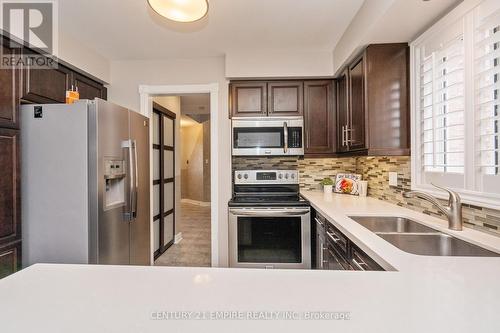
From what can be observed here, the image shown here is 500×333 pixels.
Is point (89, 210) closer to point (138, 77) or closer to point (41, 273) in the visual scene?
point (41, 273)

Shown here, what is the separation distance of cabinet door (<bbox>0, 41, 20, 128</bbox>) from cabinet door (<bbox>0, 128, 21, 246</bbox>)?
0.22 ft

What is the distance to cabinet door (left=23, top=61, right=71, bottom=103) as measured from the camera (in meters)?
1.94

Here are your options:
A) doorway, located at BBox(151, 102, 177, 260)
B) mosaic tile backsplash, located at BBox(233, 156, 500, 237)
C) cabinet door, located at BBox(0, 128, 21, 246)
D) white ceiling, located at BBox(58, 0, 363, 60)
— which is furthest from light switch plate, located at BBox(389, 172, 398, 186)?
cabinet door, located at BBox(0, 128, 21, 246)

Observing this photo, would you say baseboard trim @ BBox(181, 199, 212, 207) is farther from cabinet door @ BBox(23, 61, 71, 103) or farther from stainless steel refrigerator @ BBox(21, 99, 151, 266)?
stainless steel refrigerator @ BBox(21, 99, 151, 266)

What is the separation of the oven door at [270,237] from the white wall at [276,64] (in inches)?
54.1

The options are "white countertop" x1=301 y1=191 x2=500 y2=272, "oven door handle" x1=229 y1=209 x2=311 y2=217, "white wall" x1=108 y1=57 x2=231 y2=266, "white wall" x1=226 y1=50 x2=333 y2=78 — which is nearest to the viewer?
"white countertop" x1=301 y1=191 x2=500 y2=272

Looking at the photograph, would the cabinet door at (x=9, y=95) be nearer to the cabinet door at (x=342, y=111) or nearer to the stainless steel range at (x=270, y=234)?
the stainless steel range at (x=270, y=234)

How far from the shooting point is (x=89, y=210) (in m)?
1.78

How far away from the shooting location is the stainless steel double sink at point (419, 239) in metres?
1.25

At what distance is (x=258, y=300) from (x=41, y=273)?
2.32ft

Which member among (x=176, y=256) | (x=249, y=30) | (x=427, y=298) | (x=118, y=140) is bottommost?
(x=176, y=256)

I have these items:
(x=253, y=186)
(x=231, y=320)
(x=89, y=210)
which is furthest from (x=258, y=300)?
(x=253, y=186)

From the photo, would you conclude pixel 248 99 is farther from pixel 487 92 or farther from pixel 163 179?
pixel 487 92

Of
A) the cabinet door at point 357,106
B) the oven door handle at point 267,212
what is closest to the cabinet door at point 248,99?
the cabinet door at point 357,106
